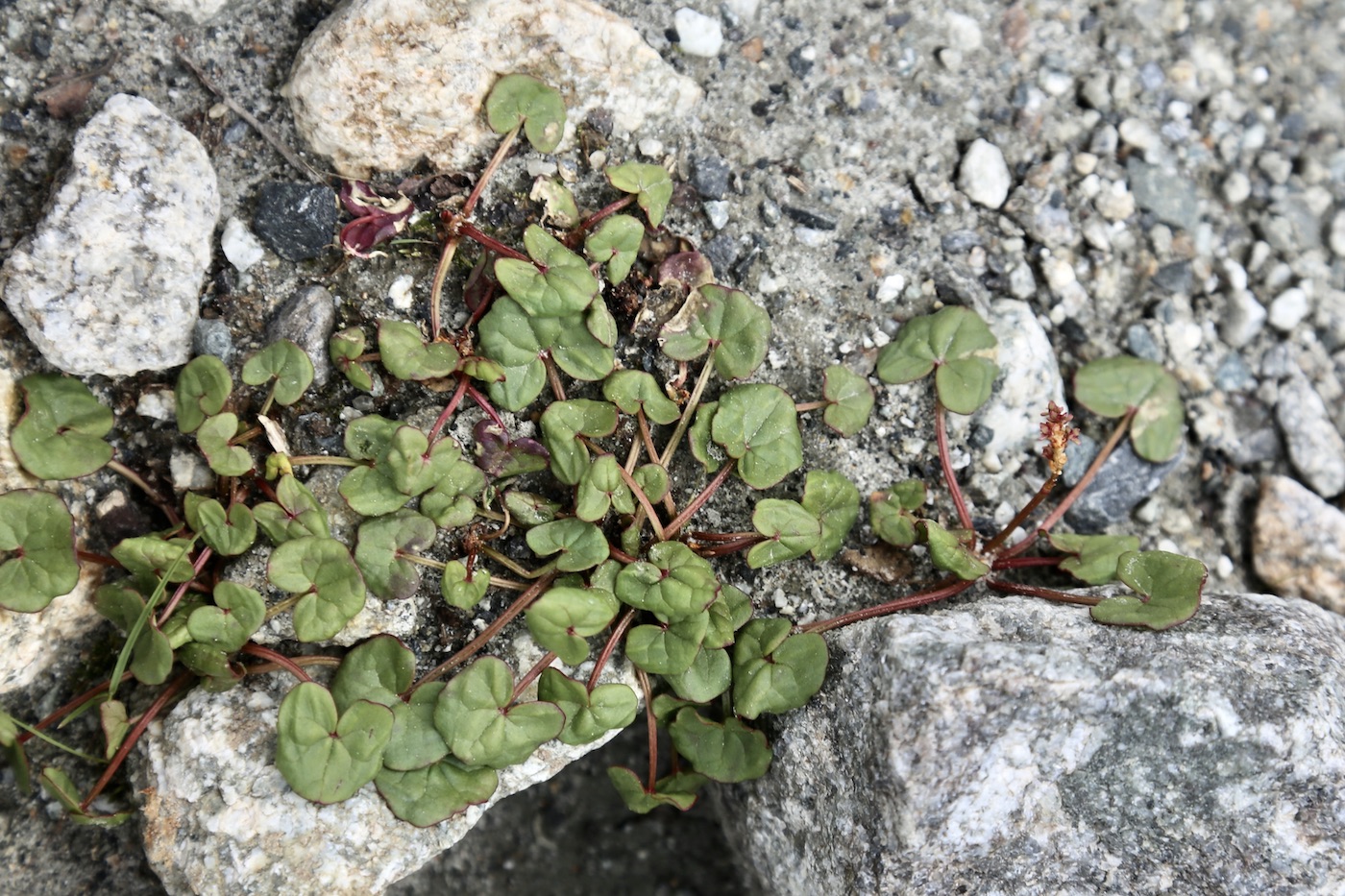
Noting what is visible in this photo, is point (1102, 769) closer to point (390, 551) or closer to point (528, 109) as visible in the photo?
point (390, 551)

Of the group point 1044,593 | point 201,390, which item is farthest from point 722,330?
point 201,390

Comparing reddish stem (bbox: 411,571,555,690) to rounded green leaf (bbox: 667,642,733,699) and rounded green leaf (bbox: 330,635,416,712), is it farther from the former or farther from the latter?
rounded green leaf (bbox: 667,642,733,699)

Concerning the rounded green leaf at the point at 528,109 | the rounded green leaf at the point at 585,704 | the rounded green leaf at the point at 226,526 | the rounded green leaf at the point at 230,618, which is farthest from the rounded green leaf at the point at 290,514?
the rounded green leaf at the point at 528,109

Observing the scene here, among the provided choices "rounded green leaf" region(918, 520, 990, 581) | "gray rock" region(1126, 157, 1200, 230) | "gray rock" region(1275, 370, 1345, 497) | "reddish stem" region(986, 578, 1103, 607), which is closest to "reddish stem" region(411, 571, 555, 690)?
"rounded green leaf" region(918, 520, 990, 581)

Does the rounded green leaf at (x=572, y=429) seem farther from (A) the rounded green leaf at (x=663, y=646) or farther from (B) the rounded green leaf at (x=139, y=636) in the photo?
(B) the rounded green leaf at (x=139, y=636)

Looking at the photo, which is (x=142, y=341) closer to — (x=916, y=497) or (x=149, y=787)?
(x=149, y=787)
